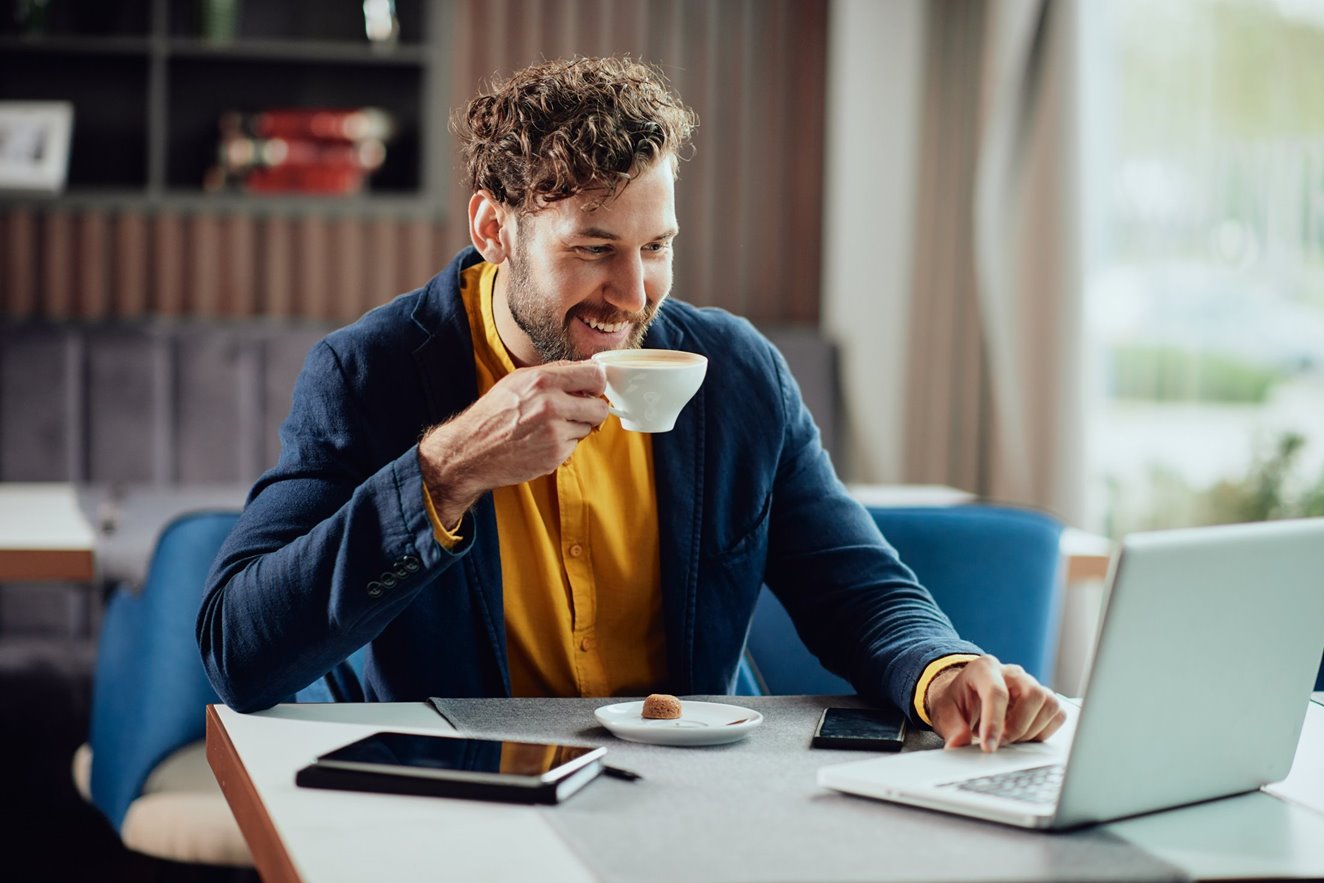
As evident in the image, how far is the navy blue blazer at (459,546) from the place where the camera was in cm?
135

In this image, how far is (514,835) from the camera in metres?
1.03

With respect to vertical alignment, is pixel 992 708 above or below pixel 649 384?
below

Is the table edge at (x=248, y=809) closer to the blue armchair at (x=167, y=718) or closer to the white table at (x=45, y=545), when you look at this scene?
the blue armchair at (x=167, y=718)

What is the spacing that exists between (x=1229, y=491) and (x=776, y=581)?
2068 millimetres

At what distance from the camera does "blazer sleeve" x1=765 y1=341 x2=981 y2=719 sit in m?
1.48

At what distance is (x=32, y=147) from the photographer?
3986 mm

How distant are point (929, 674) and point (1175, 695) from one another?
341 mm

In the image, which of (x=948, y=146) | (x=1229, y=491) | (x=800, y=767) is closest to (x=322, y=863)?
(x=800, y=767)

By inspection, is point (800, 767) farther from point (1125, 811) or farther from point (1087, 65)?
point (1087, 65)

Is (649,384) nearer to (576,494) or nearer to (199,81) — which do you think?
(576,494)

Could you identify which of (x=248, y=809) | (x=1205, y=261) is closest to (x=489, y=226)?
(x=248, y=809)

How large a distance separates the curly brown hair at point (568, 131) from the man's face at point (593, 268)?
0.02 metres

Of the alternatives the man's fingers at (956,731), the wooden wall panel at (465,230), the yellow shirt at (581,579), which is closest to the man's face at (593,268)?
the yellow shirt at (581,579)

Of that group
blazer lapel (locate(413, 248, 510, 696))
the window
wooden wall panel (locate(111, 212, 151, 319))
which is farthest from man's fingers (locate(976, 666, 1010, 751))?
wooden wall panel (locate(111, 212, 151, 319))
